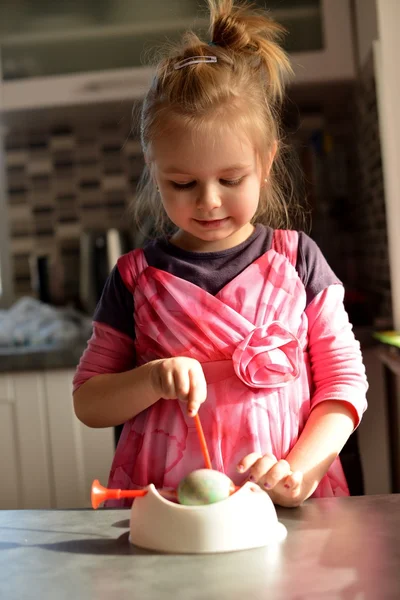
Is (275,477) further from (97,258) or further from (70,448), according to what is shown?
(97,258)

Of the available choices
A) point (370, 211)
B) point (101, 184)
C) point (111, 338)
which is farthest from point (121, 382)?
point (101, 184)

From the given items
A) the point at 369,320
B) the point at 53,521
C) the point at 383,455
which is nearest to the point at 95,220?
the point at 369,320

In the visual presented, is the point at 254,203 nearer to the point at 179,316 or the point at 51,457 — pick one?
the point at 179,316

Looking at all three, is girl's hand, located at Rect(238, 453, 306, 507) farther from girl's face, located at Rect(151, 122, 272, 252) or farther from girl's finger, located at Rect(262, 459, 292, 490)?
girl's face, located at Rect(151, 122, 272, 252)

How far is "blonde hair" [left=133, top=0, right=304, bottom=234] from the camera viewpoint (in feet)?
2.85

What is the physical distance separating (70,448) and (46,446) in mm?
68

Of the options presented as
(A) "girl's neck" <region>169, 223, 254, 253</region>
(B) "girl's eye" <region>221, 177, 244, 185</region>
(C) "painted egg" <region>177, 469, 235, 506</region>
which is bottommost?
(C) "painted egg" <region>177, 469, 235, 506</region>

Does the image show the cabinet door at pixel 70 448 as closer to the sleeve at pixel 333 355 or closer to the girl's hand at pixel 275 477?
the sleeve at pixel 333 355

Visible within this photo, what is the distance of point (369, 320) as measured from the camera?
2121 mm

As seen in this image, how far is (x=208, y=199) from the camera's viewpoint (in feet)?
2.73

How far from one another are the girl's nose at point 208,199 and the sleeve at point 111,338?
7.0 inches

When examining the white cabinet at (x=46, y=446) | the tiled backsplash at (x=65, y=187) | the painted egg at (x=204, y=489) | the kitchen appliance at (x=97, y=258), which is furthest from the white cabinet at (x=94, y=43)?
the painted egg at (x=204, y=489)

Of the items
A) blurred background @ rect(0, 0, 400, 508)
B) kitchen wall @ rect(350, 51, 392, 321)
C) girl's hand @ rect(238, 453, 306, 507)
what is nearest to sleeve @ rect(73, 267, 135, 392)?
girl's hand @ rect(238, 453, 306, 507)

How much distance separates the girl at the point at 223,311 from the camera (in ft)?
2.79
